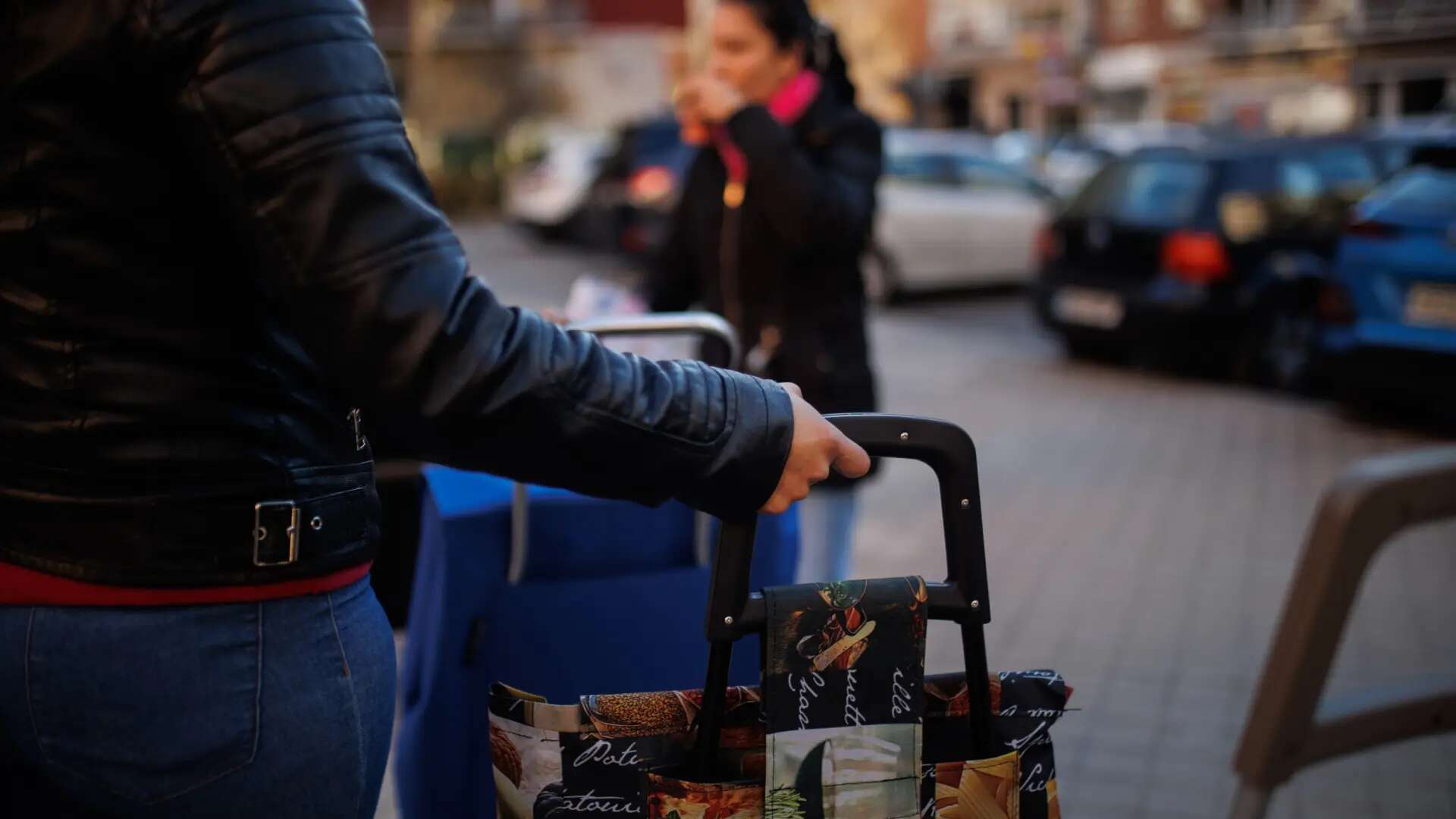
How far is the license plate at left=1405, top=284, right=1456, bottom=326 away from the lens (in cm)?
811

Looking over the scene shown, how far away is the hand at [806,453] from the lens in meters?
1.49

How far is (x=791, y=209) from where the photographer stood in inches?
132

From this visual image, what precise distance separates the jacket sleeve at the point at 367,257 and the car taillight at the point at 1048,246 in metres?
10.2

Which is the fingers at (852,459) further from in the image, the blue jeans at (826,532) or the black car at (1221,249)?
the black car at (1221,249)

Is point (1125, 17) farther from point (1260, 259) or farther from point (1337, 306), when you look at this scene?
point (1337, 306)

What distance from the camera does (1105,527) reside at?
6645 mm

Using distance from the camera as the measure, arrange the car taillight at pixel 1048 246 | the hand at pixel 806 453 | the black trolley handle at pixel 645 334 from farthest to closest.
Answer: the car taillight at pixel 1048 246 < the black trolley handle at pixel 645 334 < the hand at pixel 806 453

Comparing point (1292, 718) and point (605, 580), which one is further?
point (1292, 718)

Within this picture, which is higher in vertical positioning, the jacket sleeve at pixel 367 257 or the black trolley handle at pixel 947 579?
the jacket sleeve at pixel 367 257


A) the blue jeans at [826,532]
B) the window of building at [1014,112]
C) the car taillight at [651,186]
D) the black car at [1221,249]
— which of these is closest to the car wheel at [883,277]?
the car taillight at [651,186]

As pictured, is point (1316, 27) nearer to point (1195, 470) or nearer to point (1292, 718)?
point (1195, 470)

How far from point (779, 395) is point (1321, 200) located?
9.74m

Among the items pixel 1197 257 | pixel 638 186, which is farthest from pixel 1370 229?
pixel 638 186

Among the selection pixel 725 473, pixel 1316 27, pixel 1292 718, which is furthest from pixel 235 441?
pixel 1316 27
